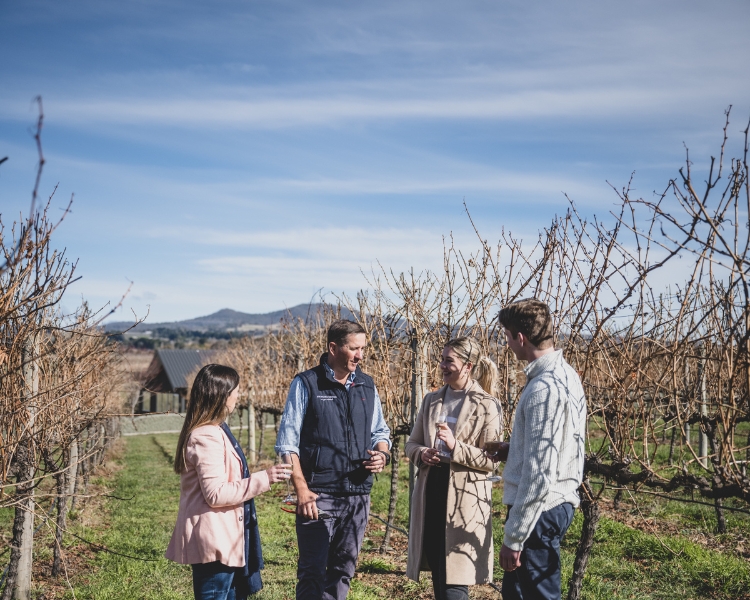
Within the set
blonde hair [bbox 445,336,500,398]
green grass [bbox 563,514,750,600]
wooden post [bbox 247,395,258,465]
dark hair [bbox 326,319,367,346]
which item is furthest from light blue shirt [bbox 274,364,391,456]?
wooden post [bbox 247,395,258,465]

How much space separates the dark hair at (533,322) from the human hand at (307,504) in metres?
1.49

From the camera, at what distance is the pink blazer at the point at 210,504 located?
290cm

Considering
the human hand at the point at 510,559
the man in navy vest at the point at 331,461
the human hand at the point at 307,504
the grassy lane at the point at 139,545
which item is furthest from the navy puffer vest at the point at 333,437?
the grassy lane at the point at 139,545

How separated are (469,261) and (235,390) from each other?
2.77m

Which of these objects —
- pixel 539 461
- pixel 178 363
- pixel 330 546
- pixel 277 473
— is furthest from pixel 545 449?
pixel 178 363

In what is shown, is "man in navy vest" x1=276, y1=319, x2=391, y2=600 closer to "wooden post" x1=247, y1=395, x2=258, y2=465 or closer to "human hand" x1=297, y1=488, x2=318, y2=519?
"human hand" x1=297, y1=488, x2=318, y2=519

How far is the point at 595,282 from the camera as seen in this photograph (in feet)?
13.2

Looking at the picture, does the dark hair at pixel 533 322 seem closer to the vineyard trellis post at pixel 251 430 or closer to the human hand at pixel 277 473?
the human hand at pixel 277 473

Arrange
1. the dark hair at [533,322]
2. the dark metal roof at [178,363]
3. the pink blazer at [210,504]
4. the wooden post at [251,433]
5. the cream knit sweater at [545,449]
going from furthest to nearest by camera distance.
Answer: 1. the dark metal roof at [178,363]
2. the wooden post at [251,433]
3. the pink blazer at [210,504]
4. the dark hair at [533,322]
5. the cream knit sweater at [545,449]

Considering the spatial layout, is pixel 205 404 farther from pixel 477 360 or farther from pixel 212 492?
pixel 477 360

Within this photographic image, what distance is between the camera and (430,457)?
337cm

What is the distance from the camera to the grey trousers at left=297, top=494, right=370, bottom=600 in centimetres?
342

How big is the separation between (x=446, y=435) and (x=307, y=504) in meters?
0.85

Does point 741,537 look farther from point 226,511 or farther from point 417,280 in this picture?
point 226,511
